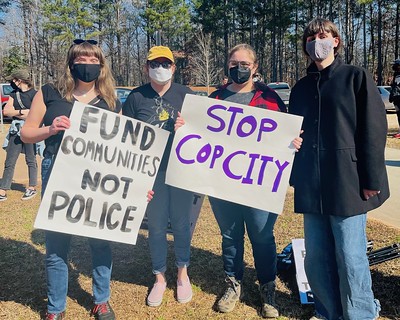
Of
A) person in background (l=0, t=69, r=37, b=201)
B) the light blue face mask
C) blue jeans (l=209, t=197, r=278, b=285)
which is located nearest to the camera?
the light blue face mask

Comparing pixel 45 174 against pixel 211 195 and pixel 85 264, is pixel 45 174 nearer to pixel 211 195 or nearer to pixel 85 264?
pixel 211 195

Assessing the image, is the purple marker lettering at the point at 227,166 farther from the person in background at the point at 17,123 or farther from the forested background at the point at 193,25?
the forested background at the point at 193,25

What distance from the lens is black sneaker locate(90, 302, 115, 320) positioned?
3027 millimetres

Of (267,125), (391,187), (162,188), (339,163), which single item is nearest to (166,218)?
(162,188)

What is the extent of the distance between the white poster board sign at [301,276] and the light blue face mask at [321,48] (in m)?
1.77

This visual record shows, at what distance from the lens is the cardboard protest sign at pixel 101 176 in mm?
2707

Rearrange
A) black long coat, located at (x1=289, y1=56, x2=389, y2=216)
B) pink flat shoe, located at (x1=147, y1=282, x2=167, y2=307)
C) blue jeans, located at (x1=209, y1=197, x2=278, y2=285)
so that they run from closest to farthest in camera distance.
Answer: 1. black long coat, located at (x1=289, y1=56, x2=389, y2=216)
2. blue jeans, located at (x1=209, y1=197, x2=278, y2=285)
3. pink flat shoe, located at (x1=147, y1=282, x2=167, y2=307)

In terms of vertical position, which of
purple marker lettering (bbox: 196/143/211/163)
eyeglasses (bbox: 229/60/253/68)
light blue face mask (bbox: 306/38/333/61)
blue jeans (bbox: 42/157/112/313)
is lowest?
blue jeans (bbox: 42/157/112/313)

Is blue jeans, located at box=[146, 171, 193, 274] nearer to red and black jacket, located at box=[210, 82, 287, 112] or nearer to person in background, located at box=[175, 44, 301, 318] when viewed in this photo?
person in background, located at box=[175, 44, 301, 318]

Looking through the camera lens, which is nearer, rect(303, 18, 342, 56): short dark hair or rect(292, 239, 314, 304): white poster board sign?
rect(303, 18, 342, 56): short dark hair

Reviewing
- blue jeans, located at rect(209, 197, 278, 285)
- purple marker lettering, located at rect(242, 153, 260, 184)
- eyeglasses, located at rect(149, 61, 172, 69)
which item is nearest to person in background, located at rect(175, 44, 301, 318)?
blue jeans, located at rect(209, 197, 278, 285)

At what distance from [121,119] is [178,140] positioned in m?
0.47

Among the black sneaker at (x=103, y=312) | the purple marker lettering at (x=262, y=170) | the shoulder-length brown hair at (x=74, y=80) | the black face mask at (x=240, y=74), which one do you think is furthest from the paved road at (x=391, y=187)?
the shoulder-length brown hair at (x=74, y=80)

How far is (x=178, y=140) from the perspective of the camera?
3113 millimetres
